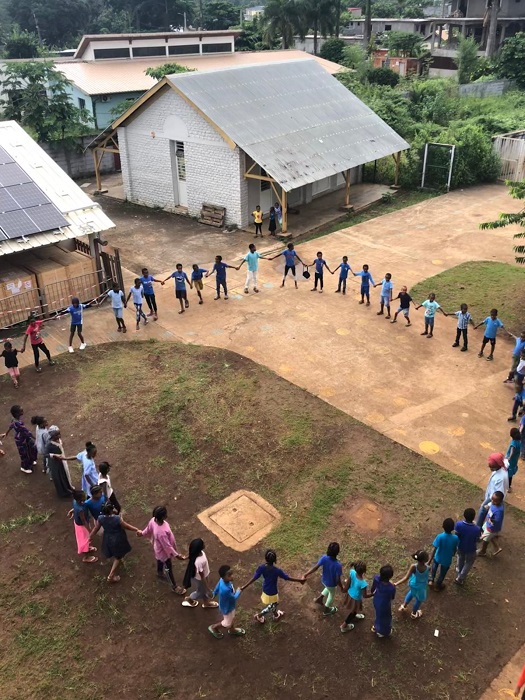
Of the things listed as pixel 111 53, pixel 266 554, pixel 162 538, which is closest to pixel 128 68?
pixel 111 53

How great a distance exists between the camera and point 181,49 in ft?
147

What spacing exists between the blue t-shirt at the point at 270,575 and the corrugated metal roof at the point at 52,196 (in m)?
10.1

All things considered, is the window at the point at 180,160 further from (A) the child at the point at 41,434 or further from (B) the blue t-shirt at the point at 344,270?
(A) the child at the point at 41,434

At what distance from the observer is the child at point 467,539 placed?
746 cm

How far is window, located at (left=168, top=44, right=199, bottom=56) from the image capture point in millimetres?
44406

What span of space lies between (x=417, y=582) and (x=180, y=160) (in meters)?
19.2

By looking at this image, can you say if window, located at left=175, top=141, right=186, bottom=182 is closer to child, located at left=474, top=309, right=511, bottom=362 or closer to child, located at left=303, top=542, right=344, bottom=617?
child, located at left=474, top=309, right=511, bottom=362

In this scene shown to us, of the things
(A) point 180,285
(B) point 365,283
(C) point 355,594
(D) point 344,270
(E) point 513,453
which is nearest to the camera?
(C) point 355,594

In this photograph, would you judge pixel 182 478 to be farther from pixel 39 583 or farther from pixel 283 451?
pixel 39 583

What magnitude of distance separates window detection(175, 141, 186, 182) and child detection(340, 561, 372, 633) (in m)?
18.6

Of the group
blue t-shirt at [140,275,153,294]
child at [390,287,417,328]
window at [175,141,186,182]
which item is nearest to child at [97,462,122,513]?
blue t-shirt at [140,275,153,294]

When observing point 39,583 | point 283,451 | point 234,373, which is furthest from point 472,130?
point 39,583

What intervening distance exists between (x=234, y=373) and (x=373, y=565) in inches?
229

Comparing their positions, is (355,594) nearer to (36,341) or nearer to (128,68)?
(36,341)
